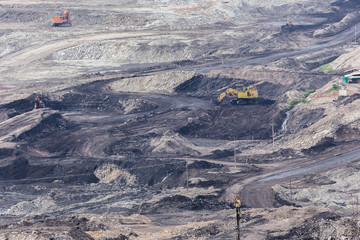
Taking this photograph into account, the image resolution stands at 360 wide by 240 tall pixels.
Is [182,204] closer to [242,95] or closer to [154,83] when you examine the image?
[242,95]

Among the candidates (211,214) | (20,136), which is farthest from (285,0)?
(211,214)

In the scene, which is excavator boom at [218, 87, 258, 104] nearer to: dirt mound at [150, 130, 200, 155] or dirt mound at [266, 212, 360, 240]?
dirt mound at [150, 130, 200, 155]

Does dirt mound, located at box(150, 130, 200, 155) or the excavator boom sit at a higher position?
the excavator boom

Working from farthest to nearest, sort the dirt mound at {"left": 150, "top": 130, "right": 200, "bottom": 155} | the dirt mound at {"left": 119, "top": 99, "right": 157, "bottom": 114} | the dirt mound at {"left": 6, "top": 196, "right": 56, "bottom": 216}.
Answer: the dirt mound at {"left": 119, "top": 99, "right": 157, "bottom": 114} → the dirt mound at {"left": 150, "top": 130, "right": 200, "bottom": 155} → the dirt mound at {"left": 6, "top": 196, "right": 56, "bottom": 216}

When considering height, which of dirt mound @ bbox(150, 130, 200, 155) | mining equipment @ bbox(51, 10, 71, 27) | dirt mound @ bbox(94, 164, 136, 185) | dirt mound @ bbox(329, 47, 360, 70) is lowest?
dirt mound @ bbox(94, 164, 136, 185)

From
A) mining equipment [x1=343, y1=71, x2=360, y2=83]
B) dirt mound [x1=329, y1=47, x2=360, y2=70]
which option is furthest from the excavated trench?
dirt mound [x1=329, y1=47, x2=360, y2=70]

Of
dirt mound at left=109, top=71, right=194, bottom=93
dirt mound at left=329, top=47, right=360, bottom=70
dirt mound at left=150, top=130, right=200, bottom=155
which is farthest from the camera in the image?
dirt mound at left=329, top=47, right=360, bottom=70

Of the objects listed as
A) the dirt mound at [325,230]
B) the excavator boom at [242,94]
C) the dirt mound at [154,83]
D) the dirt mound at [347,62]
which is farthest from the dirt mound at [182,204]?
the dirt mound at [347,62]

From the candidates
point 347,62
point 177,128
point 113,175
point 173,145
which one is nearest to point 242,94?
point 177,128
